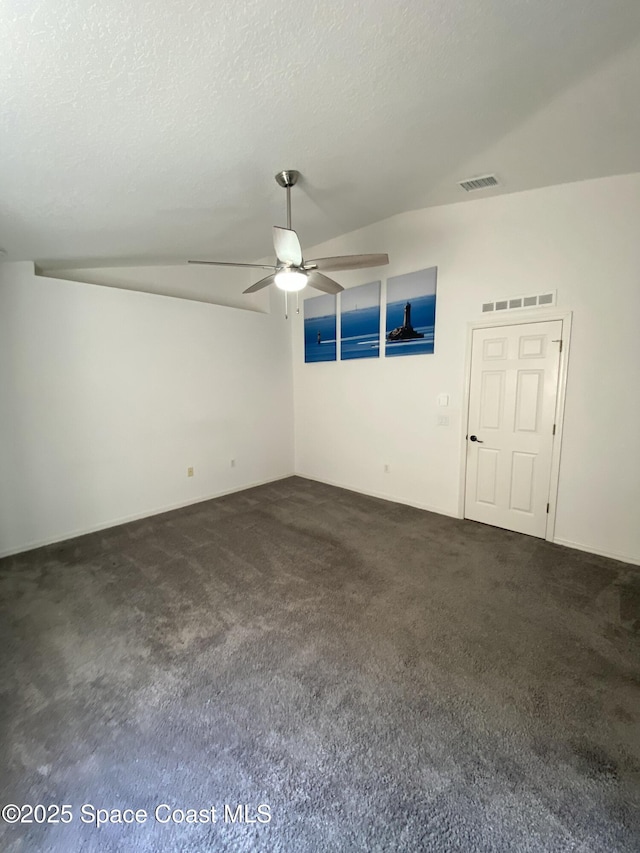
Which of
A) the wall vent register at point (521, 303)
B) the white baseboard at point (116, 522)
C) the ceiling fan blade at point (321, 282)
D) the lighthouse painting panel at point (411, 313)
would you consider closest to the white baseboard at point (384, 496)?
the white baseboard at point (116, 522)

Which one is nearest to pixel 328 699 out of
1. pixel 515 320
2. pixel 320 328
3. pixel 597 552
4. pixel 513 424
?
pixel 597 552

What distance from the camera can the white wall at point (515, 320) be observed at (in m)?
2.95

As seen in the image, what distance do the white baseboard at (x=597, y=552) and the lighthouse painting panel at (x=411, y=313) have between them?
95.2 inches

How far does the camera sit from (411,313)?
13.8 ft

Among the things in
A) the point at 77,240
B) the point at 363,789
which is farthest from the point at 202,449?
the point at 363,789

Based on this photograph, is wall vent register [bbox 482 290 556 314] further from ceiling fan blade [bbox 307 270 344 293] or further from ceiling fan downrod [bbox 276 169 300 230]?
ceiling fan downrod [bbox 276 169 300 230]

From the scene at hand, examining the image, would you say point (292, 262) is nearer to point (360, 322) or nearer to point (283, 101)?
point (283, 101)

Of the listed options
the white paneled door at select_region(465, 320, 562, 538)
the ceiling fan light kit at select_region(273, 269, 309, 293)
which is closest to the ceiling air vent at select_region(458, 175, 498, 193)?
the white paneled door at select_region(465, 320, 562, 538)

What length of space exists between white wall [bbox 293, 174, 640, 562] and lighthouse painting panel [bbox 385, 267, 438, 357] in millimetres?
96

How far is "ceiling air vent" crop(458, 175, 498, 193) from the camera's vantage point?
118 inches

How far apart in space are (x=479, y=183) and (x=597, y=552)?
3571 millimetres

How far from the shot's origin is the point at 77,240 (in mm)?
3059


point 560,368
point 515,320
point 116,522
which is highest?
point 515,320

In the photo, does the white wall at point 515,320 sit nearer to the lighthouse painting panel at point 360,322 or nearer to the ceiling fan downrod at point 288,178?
the lighthouse painting panel at point 360,322
